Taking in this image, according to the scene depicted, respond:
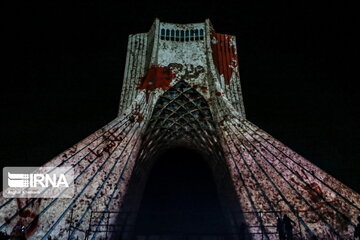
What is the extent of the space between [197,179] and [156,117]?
6.17m

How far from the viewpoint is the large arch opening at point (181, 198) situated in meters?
16.5

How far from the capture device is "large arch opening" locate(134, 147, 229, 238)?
54.2 ft

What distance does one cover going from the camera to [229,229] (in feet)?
52.0

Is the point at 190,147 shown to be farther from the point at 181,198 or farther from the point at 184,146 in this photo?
the point at 181,198

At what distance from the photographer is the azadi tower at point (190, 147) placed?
31.7ft

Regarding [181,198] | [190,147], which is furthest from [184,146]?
[181,198]

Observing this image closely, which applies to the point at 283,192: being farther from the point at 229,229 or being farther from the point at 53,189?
the point at 53,189

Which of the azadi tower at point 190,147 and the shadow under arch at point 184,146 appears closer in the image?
the azadi tower at point 190,147

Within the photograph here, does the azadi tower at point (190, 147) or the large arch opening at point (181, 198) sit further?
the large arch opening at point (181, 198)

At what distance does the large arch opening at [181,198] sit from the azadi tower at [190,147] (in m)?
0.79

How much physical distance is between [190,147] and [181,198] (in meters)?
3.51

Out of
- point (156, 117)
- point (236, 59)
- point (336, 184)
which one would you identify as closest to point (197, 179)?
point (156, 117)

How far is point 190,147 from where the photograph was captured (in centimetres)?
1986

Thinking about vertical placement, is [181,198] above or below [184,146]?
below
